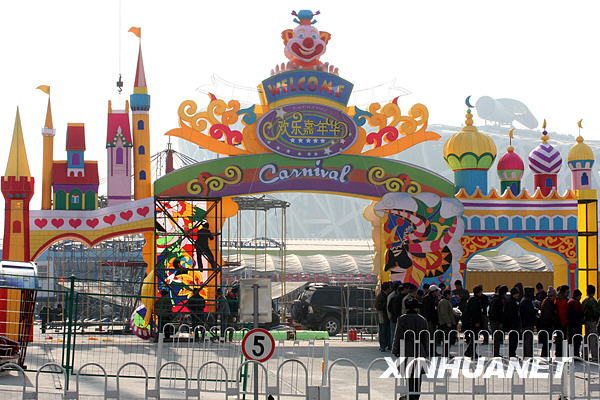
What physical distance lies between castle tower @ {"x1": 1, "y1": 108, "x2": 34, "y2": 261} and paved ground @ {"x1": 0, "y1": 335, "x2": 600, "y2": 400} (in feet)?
8.21

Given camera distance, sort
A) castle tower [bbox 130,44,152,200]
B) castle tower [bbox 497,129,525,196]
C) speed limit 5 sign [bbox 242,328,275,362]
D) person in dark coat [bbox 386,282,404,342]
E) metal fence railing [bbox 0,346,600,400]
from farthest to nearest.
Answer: castle tower [bbox 497,129,525,196], castle tower [bbox 130,44,152,200], person in dark coat [bbox 386,282,404,342], metal fence railing [bbox 0,346,600,400], speed limit 5 sign [bbox 242,328,275,362]

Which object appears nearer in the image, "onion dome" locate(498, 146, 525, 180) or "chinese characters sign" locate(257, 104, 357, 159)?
"chinese characters sign" locate(257, 104, 357, 159)

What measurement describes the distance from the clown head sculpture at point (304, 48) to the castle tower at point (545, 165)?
7201 millimetres

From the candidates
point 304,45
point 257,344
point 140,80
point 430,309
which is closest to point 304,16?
point 304,45

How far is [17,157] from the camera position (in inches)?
962

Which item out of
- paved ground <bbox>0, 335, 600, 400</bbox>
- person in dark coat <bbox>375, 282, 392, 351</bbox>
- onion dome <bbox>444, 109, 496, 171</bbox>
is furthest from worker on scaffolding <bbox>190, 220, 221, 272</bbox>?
onion dome <bbox>444, 109, 496, 171</bbox>

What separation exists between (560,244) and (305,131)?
739cm

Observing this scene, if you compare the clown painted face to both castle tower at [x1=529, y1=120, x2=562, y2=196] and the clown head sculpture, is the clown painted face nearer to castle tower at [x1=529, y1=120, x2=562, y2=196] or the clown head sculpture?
the clown head sculpture

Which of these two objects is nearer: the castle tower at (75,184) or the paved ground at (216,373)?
the paved ground at (216,373)

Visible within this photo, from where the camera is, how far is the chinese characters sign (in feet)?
84.1

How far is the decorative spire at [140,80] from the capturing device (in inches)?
1135

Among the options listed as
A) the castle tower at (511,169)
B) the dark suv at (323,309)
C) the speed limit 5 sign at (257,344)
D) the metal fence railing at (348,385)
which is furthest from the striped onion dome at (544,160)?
the speed limit 5 sign at (257,344)

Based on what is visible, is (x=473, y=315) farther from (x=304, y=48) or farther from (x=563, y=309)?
(x=304, y=48)

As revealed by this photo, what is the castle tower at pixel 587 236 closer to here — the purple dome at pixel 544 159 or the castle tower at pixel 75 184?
the purple dome at pixel 544 159
